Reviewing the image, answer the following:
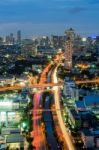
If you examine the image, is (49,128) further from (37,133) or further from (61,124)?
(37,133)

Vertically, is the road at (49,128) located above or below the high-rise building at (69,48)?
below

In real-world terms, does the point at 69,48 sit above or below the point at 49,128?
above

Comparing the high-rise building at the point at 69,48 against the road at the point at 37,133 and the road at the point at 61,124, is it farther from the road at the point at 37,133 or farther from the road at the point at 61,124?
the road at the point at 37,133

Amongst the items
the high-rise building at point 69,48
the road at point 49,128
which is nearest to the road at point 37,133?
the road at point 49,128

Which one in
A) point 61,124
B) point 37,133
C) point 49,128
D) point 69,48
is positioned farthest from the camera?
point 69,48

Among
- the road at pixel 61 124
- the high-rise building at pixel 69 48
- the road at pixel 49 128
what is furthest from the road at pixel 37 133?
the high-rise building at pixel 69 48

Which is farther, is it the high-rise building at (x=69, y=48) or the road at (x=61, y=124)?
the high-rise building at (x=69, y=48)

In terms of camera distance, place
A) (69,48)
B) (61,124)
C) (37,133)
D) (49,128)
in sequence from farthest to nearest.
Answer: (69,48) → (61,124) → (49,128) → (37,133)

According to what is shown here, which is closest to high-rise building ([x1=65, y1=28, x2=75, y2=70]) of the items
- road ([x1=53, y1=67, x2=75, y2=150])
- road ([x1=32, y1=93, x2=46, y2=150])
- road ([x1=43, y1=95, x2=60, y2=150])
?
road ([x1=53, y1=67, x2=75, y2=150])

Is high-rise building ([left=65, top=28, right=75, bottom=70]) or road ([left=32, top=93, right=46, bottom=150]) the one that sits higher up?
high-rise building ([left=65, top=28, right=75, bottom=70])

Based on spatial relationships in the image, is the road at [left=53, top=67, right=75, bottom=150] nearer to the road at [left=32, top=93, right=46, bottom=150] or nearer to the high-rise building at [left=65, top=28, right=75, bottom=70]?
the road at [left=32, top=93, right=46, bottom=150]

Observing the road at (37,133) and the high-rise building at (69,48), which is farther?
the high-rise building at (69,48)

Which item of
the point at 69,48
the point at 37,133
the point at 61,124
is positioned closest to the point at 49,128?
the point at 61,124
